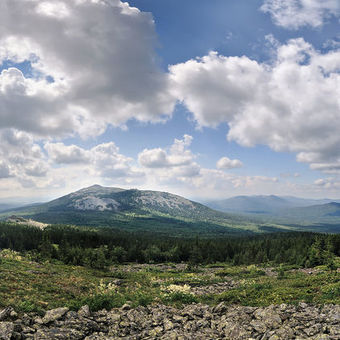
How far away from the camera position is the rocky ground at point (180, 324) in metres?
13.5

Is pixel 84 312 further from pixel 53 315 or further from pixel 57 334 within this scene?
pixel 57 334

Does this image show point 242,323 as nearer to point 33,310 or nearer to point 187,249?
point 33,310

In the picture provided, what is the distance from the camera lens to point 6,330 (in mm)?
13211

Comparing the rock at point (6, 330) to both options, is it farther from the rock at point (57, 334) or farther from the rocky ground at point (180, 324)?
the rock at point (57, 334)

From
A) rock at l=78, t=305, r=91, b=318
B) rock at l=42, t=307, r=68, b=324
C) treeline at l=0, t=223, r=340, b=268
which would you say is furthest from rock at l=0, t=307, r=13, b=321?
treeline at l=0, t=223, r=340, b=268

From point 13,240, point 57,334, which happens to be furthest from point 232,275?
point 13,240

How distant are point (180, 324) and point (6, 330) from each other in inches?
449

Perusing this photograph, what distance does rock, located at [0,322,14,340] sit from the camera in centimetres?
1268

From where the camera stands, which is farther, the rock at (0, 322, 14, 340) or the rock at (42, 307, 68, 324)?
the rock at (42, 307, 68, 324)

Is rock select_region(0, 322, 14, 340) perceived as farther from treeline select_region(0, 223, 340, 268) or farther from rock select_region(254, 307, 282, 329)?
treeline select_region(0, 223, 340, 268)

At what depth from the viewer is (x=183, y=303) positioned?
2356 centimetres

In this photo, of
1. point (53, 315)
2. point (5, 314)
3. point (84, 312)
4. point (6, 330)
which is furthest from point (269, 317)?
point (5, 314)

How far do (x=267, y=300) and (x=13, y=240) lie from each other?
101743 millimetres

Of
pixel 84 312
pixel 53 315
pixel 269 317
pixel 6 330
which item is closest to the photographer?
pixel 6 330
